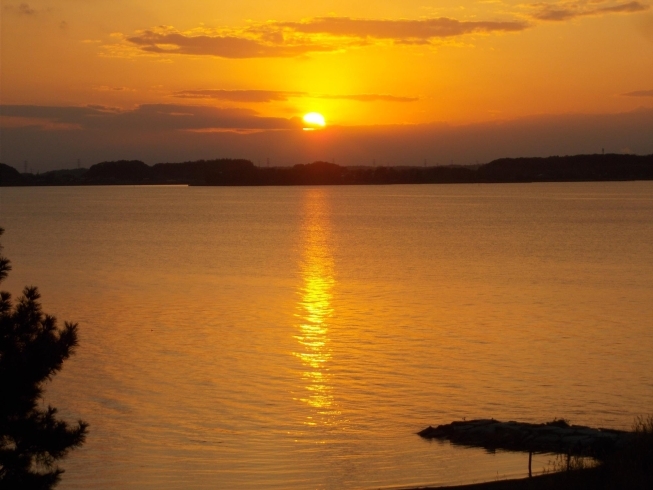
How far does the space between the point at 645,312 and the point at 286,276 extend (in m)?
18.4

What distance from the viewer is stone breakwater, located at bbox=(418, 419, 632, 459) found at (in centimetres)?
1259

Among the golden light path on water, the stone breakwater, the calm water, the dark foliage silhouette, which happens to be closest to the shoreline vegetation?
the stone breakwater

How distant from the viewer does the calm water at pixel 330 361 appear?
1382cm

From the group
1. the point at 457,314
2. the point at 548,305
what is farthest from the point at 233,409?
the point at 548,305

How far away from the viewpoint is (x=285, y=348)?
23.0m

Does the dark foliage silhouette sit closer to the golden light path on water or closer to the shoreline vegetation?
the shoreline vegetation

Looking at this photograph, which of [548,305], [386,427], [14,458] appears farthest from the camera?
[548,305]

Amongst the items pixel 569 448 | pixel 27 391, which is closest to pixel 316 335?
pixel 569 448

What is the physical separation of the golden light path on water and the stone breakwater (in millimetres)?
2722

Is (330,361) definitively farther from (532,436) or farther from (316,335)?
(532,436)

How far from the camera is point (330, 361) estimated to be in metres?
21.2

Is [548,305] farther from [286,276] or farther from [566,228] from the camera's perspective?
[566,228]

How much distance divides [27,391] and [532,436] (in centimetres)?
826

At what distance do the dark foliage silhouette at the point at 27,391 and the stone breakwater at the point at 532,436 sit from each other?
7210 mm
